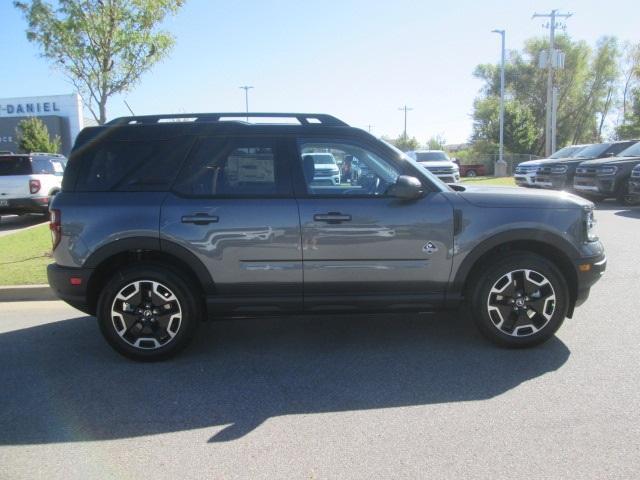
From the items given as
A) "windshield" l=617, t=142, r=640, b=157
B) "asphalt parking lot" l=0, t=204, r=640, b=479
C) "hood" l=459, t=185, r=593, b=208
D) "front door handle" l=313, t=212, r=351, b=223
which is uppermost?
"windshield" l=617, t=142, r=640, b=157

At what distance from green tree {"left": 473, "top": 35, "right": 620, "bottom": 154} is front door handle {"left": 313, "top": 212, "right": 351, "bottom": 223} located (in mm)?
51073

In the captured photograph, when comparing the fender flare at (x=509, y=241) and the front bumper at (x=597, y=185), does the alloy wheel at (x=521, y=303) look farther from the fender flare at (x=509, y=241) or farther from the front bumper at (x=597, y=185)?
the front bumper at (x=597, y=185)

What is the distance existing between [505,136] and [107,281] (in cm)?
4730

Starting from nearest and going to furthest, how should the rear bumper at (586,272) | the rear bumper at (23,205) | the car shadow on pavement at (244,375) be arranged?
the car shadow on pavement at (244,375) < the rear bumper at (586,272) < the rear bumper at (23,205)

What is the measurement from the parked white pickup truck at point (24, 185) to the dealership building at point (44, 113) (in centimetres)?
3096

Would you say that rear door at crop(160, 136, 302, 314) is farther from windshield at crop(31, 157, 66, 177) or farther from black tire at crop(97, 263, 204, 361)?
windshield at crop(31, 157, 66, 177)

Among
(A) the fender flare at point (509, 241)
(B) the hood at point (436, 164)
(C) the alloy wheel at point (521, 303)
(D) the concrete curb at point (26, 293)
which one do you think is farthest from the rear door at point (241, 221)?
(B) the hood at point (436, 164)

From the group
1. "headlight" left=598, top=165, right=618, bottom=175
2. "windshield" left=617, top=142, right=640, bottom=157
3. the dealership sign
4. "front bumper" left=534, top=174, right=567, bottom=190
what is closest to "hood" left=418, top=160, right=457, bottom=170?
"front bumper" left=534, top=174, right=567, bottom=190

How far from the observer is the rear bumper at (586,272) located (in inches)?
171

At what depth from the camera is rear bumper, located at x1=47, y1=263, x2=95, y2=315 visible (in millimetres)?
4270

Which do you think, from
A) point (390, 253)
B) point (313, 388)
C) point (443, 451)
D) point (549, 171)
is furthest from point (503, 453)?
point (549, 171)

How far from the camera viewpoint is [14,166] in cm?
1325

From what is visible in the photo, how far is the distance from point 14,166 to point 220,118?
1101 cm

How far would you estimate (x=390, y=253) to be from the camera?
13.9ft
